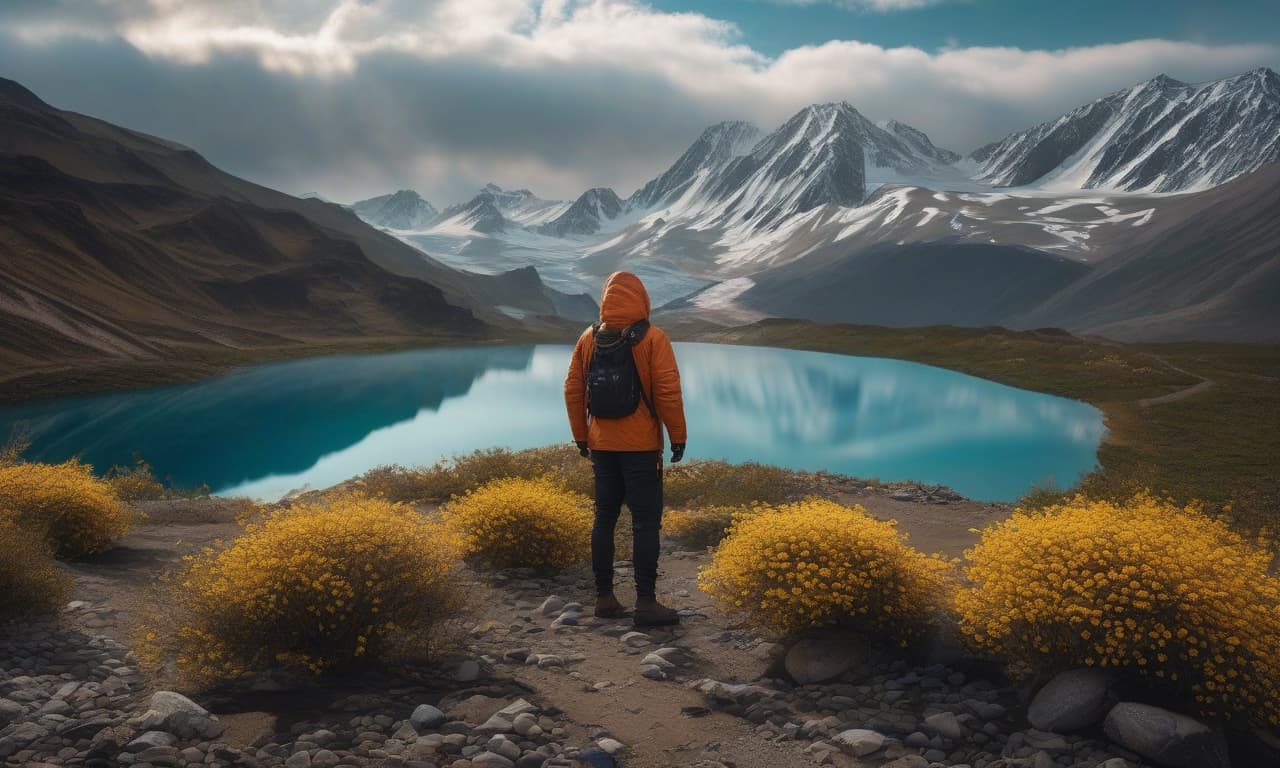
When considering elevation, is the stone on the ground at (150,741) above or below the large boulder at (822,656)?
above

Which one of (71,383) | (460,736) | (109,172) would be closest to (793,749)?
(460,736)

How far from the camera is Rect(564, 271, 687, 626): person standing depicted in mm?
8656

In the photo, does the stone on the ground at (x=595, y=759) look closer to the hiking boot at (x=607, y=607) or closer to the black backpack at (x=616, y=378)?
the hiking boot at (x=607, y=607)

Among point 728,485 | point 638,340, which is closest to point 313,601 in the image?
point 638,340

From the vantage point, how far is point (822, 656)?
7.54m

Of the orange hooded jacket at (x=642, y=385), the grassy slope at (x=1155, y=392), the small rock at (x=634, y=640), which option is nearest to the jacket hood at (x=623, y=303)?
the orange hooded jacket at (x=642, y=385)

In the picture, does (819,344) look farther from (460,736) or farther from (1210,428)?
(460,736)

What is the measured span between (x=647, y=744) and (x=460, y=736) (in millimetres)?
1498

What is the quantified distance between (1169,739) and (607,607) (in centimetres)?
577

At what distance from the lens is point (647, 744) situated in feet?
20.4

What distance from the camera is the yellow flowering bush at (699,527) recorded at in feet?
47.7

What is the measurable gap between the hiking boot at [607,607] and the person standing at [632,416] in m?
0.42

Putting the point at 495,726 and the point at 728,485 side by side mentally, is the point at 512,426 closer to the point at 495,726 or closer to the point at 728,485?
the point at 728,485

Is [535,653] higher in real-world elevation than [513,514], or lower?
lower
